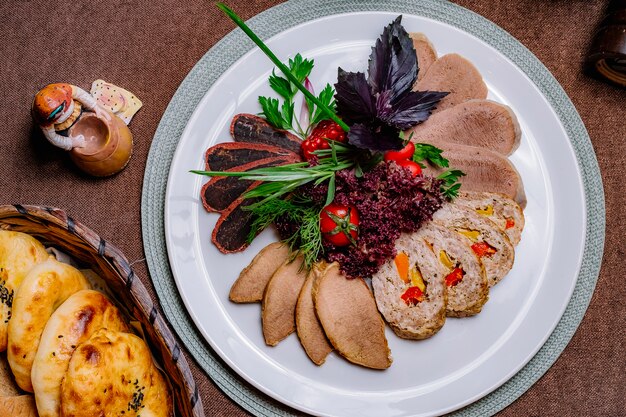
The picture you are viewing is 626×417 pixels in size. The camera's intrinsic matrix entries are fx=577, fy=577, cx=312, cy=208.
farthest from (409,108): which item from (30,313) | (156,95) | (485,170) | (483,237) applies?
(30,313)

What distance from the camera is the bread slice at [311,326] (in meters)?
2.56

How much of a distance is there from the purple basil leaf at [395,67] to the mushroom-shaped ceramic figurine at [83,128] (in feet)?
3.91

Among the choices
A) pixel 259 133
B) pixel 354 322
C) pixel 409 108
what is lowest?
pixel 354 322

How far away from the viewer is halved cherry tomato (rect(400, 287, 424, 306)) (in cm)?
256

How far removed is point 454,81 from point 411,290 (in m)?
0.99

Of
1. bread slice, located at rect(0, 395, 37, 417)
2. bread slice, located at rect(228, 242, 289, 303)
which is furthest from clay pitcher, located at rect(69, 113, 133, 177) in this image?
bread slice, located at rect(0, 395, 37, 417)

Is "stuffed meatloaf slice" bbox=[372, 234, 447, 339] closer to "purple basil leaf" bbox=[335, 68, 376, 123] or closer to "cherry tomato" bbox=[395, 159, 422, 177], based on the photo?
"cherry tomato" bbox=[395, 159, 422, 177]

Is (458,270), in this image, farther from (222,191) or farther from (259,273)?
(222,191)

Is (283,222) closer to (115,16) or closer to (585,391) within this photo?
(115,16)

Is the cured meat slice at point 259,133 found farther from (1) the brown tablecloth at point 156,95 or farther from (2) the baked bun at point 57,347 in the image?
(2) the baked bun at point 57,347

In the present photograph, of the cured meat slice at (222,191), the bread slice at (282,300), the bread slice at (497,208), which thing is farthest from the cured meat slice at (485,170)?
the cured meat slice at (222,191)

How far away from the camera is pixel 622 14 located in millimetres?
2711

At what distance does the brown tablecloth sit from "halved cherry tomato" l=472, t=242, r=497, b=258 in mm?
665

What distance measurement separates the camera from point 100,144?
2.68 meters
